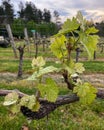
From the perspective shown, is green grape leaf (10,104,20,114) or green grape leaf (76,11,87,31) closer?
green grape leaf (76,11,87,31)

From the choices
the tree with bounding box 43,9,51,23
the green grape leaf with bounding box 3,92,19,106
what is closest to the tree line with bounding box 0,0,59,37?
the tree with bounding box 43,9,51,23

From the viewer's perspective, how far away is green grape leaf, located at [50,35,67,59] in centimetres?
203

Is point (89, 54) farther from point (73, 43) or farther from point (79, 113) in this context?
point (79, 113)

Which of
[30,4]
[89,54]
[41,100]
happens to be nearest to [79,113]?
[41,100]

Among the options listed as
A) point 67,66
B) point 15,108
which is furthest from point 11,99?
point 67,66

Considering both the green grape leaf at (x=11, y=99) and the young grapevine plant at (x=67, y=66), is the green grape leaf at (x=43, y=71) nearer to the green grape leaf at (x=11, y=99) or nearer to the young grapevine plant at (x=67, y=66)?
the young grapevine plant at (x=67, y=66)

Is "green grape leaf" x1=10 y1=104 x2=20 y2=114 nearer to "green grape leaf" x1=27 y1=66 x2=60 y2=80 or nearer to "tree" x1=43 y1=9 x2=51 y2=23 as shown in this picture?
"green grape leaf" x1=27 y1=66 x2=60 y2=80

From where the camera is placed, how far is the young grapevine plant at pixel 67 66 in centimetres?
196

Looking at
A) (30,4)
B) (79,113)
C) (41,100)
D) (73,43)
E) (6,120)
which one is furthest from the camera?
(30,4)

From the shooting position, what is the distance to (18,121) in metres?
6.23

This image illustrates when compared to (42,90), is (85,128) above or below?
below

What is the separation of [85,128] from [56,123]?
539 mm

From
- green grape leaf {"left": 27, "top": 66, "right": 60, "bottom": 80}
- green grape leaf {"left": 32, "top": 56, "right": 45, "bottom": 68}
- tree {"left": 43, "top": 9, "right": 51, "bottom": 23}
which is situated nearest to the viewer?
green grape leaf {"left": 27, "top": 66, "right": 60, "bottom": 80}

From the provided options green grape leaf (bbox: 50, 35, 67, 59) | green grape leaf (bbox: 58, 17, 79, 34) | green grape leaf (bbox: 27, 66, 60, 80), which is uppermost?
green grape leaf (bbox: 58, 17, 79, 34)
